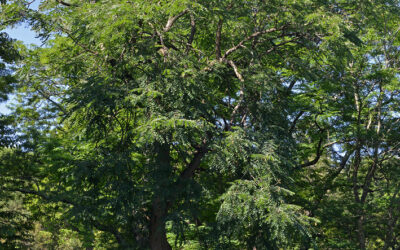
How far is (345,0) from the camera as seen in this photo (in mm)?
12141

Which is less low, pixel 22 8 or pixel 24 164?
pixel 22 8

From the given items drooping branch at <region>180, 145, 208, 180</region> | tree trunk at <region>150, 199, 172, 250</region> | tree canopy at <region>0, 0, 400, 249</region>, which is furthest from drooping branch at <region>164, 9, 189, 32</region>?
tree trunk at <region>150, 199, 172, 250</region>

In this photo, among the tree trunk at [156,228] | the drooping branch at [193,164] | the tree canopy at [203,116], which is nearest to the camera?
the tree canopy at [203,116]

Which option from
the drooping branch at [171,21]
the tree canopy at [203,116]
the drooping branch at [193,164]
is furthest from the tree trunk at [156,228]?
the drooping branch at [171,21]

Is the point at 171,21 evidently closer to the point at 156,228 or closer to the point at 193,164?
the point at 193,164

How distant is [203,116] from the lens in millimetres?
9781

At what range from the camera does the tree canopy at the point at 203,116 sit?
8.71m

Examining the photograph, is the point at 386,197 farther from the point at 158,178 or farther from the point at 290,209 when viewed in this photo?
the point at 158,178

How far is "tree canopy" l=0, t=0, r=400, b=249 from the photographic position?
8.71 metres

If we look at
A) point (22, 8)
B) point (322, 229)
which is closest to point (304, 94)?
point (322, 229)

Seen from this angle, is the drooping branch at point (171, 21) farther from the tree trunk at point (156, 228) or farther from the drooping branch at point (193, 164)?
the tree trunk at point (156, 228)

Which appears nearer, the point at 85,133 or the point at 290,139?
the point at 85,133

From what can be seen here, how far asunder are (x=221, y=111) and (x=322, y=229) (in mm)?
7416

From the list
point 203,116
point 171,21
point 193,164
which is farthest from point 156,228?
point 171,21
